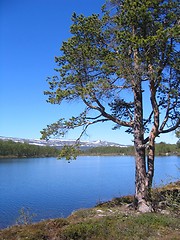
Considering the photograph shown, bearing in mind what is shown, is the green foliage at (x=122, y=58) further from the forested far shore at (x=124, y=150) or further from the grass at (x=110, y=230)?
the forested far shore at (x=124, y=150)

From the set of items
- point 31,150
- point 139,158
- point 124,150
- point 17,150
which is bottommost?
point 139,158

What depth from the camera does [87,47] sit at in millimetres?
11125

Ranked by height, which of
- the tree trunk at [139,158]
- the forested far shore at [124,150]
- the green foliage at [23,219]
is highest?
the forested far shore at [124,150]

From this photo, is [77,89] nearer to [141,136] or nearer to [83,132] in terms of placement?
[83,132]

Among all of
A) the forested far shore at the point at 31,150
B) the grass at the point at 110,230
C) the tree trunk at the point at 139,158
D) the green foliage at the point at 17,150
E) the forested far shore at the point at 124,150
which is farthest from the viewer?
the forested far shore at the point at 124,150

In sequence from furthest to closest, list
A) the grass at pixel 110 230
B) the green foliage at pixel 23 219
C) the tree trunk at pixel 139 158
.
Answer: the green foliage at pixel 23 219
the tree trunk at pixel 139 158
the grass at pixel 110 230

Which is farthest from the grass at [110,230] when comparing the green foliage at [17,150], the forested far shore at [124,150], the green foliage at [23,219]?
the forested far shore at [124,150]

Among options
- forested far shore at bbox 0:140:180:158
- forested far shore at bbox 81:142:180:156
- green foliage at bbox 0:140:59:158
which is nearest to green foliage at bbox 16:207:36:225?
forested far shore at bbox 0:140:180:158

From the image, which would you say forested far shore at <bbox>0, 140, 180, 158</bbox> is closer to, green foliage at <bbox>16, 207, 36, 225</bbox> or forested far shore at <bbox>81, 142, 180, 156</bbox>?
forested far shore at <bbox>81, 142, 180, 156</bbox>

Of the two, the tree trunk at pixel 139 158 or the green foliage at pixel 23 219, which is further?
the green foliage at pixel 23 219

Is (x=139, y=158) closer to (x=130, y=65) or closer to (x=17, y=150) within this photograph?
(x=130, y=65)

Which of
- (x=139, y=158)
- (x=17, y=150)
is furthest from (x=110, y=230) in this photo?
(x=17, y=150)

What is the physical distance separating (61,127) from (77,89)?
1.76 metres

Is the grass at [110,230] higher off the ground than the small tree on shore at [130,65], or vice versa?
the small tree on shore at [130,65]
